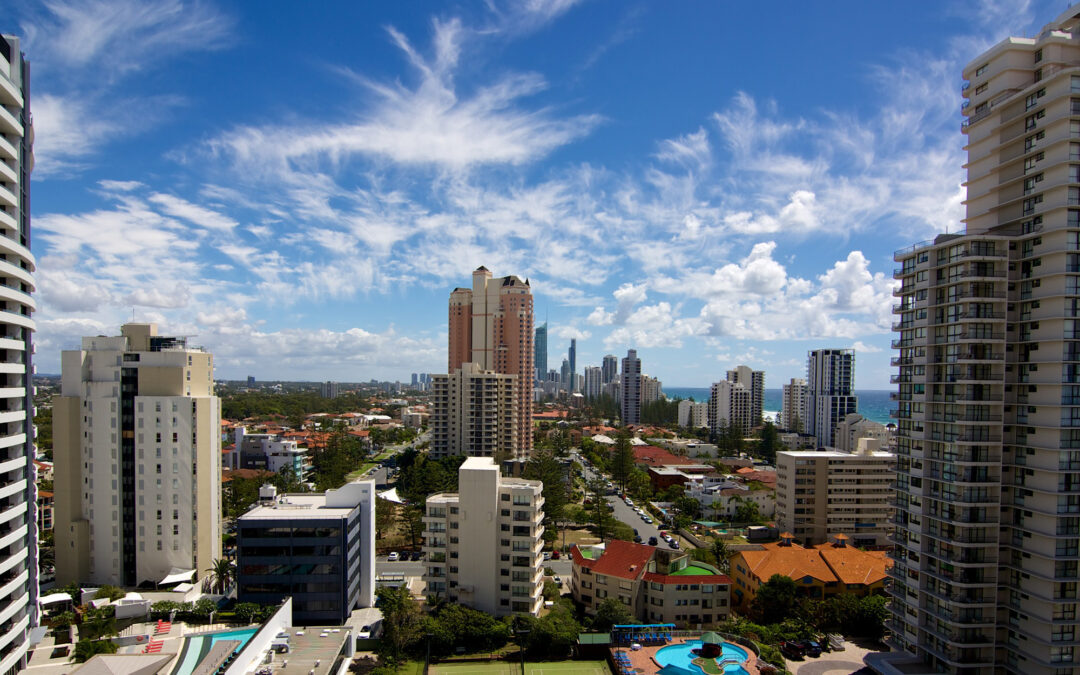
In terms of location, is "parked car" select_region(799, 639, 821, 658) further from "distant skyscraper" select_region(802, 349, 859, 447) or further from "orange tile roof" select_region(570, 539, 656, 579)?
"distant skyscraper" select_region(802, 349, 859, 447)

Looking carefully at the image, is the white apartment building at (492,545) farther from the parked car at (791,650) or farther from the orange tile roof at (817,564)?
the orange tile roof at (817,564)

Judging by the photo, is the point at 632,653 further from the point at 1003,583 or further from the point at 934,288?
the point at 934,288

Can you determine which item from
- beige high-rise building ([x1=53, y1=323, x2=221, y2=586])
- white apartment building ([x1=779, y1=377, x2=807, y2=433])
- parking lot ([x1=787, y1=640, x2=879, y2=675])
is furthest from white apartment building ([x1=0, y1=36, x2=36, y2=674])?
white apartment building ([x1=779, y1=377, x2=807, y2=433])

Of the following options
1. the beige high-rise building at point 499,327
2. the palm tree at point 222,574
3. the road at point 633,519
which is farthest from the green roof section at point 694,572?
the beige high-rise building at point 499,327

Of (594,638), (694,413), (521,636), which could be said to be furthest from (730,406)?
→ (521,636)

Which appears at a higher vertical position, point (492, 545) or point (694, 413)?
point (492, 545)

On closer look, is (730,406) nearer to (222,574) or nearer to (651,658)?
(651,658)
